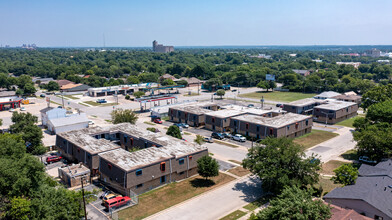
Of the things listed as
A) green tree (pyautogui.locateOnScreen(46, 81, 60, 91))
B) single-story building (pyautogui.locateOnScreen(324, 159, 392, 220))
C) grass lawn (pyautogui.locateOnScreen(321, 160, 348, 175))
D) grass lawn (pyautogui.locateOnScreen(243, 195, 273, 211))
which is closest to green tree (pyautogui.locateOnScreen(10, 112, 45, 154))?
grass lawn (pyautogui.locateOnScreen(243, 195, 273, 211))

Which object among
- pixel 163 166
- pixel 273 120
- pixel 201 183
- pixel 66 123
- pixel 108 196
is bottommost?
pixel 201 183

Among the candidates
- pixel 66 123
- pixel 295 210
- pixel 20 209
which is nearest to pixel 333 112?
pixel 295 210

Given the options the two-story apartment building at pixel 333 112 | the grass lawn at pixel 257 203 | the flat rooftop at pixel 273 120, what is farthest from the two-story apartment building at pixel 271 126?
the grass lawn at pixel 257 203

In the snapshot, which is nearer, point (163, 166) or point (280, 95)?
point (163, 166)

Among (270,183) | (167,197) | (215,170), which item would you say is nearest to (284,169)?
(270,183)

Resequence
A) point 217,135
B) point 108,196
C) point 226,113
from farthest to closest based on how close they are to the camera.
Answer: point 226,113 → point 217,135 → point 108,196

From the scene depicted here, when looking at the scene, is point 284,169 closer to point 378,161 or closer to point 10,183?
point 378,161

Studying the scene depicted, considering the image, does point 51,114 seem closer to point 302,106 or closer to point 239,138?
point 239,138
